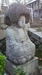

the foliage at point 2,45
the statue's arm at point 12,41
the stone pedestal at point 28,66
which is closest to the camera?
the statue's arm at point 12,41

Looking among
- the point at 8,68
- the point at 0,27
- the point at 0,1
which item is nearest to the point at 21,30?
the point at 8,68

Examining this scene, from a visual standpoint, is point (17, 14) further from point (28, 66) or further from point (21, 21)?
point (28, 66)

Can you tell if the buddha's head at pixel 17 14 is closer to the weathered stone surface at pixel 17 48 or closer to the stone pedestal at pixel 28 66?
the weathered stone surface at pixel 17 48

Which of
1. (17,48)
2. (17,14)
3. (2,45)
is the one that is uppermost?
(17,14)

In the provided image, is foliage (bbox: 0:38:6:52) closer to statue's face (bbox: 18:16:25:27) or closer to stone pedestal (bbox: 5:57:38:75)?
stone pedestal (bbox: 5:57:38:75)

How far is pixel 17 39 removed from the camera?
9.25 ft

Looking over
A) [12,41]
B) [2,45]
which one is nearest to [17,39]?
[12,41]

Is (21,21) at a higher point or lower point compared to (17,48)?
higher

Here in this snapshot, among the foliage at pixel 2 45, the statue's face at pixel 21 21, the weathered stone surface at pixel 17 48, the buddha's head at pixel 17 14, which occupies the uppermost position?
the buddha's head at pixel 17 14

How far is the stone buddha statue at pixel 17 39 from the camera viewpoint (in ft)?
8.86

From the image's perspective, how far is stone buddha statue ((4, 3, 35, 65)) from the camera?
8.86 feet

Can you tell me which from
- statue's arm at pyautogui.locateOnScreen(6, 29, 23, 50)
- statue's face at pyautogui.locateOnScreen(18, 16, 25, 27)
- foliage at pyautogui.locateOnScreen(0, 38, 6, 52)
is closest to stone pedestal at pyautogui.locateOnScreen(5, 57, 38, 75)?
statue's arm at pyautogui.locateOnScreen(6, 29, 23, 50)

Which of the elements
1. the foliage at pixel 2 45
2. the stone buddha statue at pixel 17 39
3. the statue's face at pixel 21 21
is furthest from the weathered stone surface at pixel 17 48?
the foliage at pixel 2 45

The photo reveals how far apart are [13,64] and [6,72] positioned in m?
0.27
